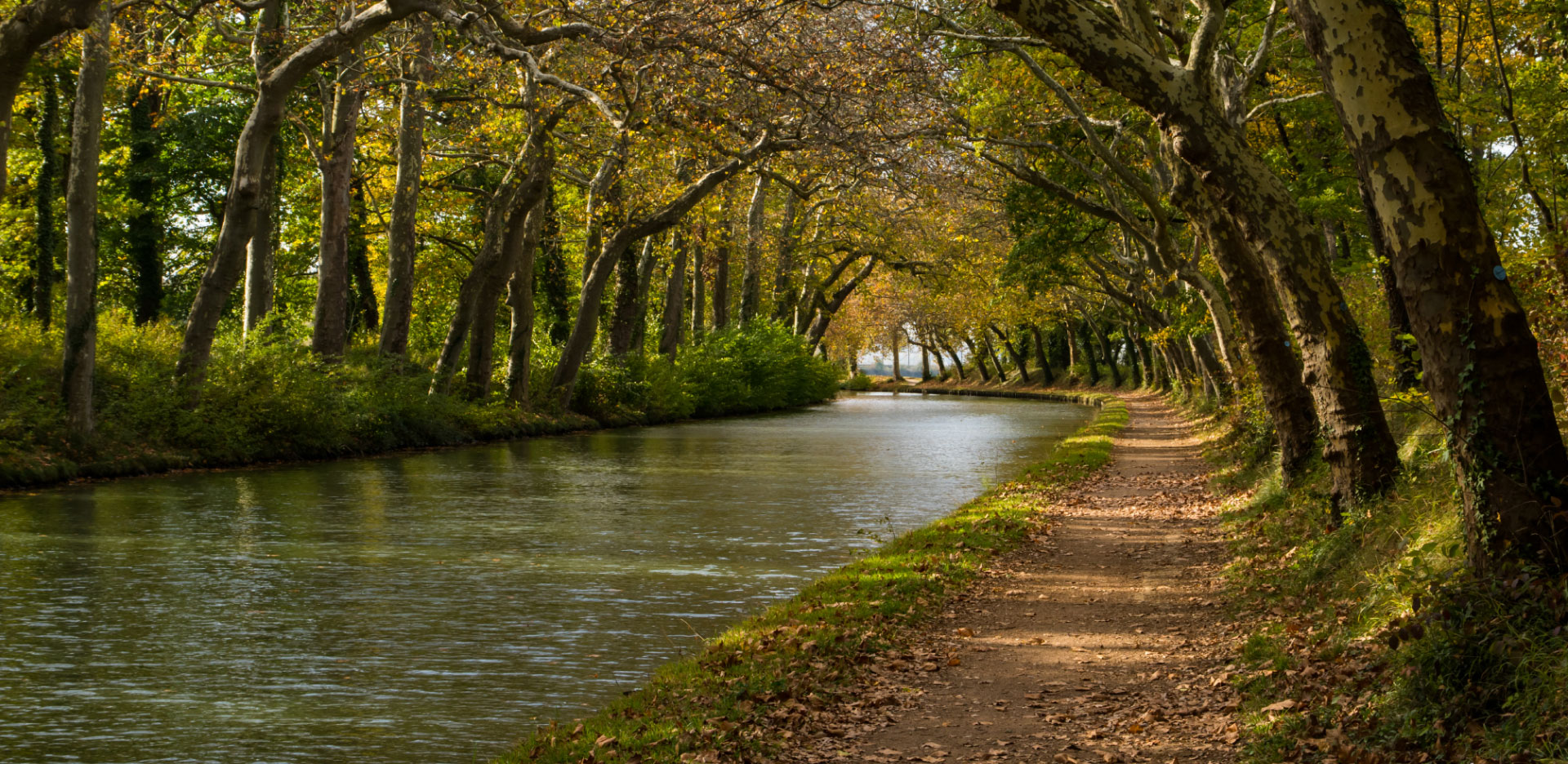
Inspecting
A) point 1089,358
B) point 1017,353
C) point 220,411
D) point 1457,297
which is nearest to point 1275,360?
point 1457,297

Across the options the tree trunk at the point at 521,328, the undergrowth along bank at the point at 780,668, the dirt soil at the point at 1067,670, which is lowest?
the dirt soil at the point at 1067,670

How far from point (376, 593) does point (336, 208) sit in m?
16.5

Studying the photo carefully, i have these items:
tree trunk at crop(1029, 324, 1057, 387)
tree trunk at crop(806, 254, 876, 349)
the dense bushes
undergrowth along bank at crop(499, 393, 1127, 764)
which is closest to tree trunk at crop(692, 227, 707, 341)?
tree trunk at crop(806, 254, 876, 349)

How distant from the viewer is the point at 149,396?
19.7 metres

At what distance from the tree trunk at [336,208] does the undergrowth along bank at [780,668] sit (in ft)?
53.6

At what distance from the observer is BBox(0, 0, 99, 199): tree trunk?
12.2 m

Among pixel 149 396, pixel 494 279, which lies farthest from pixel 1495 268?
pixel 494 279

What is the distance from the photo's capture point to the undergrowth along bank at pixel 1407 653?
5.46m

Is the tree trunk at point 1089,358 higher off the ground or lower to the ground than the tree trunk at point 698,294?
lower

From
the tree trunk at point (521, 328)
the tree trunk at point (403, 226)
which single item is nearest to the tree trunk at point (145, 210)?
the tree trunk at point (521, 328)

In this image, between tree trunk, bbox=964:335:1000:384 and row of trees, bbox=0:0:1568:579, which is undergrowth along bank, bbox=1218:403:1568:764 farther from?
tree trunk, bbox=964:335:1000:384

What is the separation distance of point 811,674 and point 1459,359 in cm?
390

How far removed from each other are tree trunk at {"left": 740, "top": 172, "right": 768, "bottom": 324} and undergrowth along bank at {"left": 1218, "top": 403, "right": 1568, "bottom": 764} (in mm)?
31619

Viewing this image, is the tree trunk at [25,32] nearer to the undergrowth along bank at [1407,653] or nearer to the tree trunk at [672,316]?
the undergrowth along bank at [1407,653]
